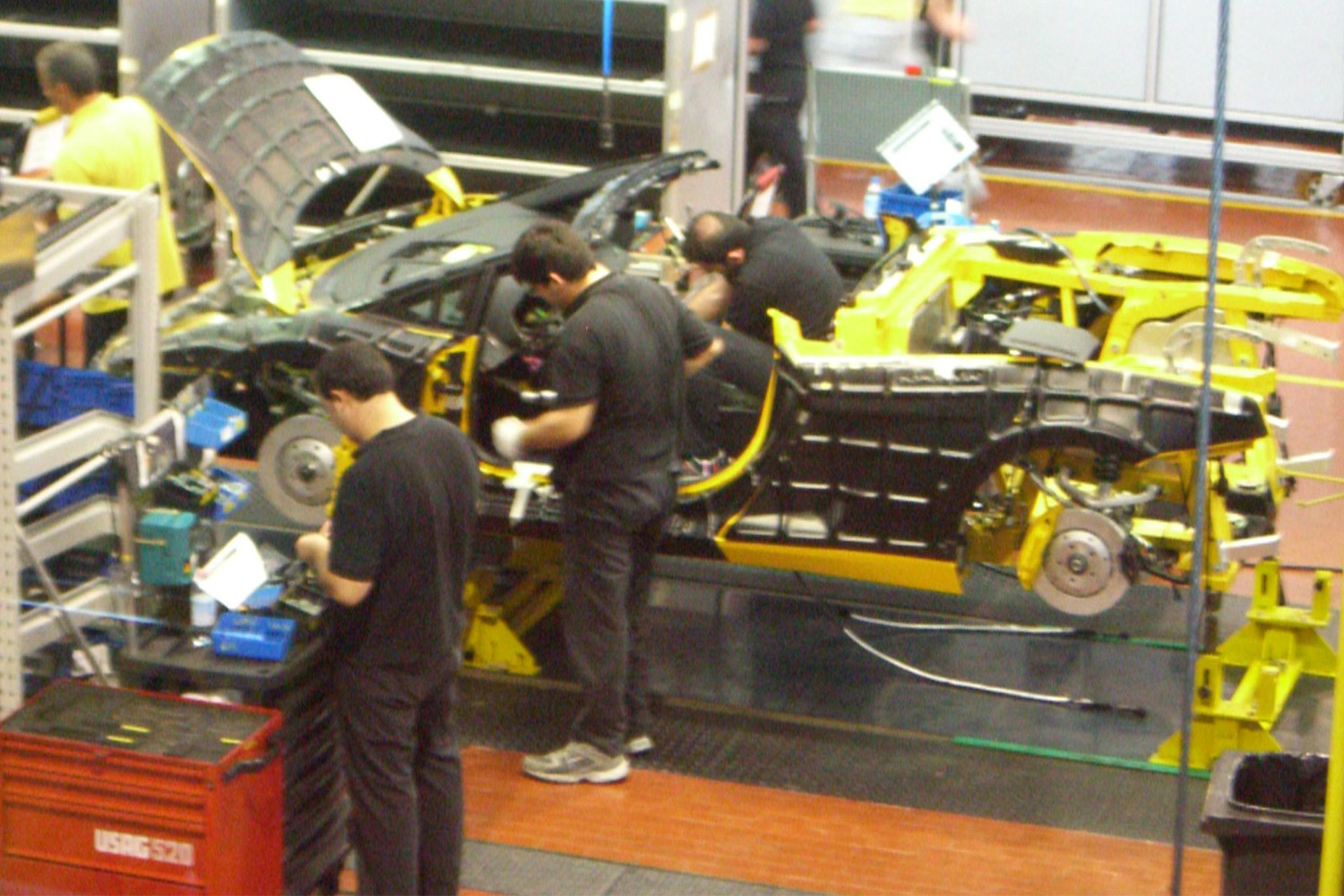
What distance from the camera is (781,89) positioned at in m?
10.5

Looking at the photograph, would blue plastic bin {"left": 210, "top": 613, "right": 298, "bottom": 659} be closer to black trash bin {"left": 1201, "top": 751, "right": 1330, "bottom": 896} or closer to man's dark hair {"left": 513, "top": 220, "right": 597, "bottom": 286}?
man's dark hair {"left": 513, "top": 220, "right": 597, "bottom": 286}

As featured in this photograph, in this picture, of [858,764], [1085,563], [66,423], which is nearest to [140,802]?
[66,423]

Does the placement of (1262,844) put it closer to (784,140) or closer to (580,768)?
(580,768)

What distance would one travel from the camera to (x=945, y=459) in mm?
5910

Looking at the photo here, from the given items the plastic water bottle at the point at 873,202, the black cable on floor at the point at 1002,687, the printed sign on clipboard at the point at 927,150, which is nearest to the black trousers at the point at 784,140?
the plastic water bottle at the point at 873,202

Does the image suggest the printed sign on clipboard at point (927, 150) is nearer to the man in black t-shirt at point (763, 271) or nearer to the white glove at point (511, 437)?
the man in black t-shirt at point (763, 271)

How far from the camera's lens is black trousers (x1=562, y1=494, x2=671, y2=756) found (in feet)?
18.8

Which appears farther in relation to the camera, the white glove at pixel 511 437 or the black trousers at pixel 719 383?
the black trousers at pixel 719 383

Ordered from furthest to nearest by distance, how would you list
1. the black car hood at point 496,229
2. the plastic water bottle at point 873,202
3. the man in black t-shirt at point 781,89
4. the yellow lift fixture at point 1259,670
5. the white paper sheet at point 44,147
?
the man in black t-shirt at point 781,89 → the plastic water bottle at point 873,202 → the white paper sheet at point 44,147 → the black car hood at point 496,229 → the yellow lift fixture at point 1259,670

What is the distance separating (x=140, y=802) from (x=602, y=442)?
1965mm

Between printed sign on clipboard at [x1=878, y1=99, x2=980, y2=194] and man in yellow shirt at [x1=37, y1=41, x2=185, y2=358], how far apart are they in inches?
123

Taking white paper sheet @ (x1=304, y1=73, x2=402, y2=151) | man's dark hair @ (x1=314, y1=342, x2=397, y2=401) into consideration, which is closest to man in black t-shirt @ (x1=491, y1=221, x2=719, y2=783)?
man's dark hair @ (x1=314, y1=342, x2=397, y2=401)

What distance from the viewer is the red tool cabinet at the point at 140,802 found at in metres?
4.19

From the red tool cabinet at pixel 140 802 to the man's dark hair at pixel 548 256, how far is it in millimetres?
1764
